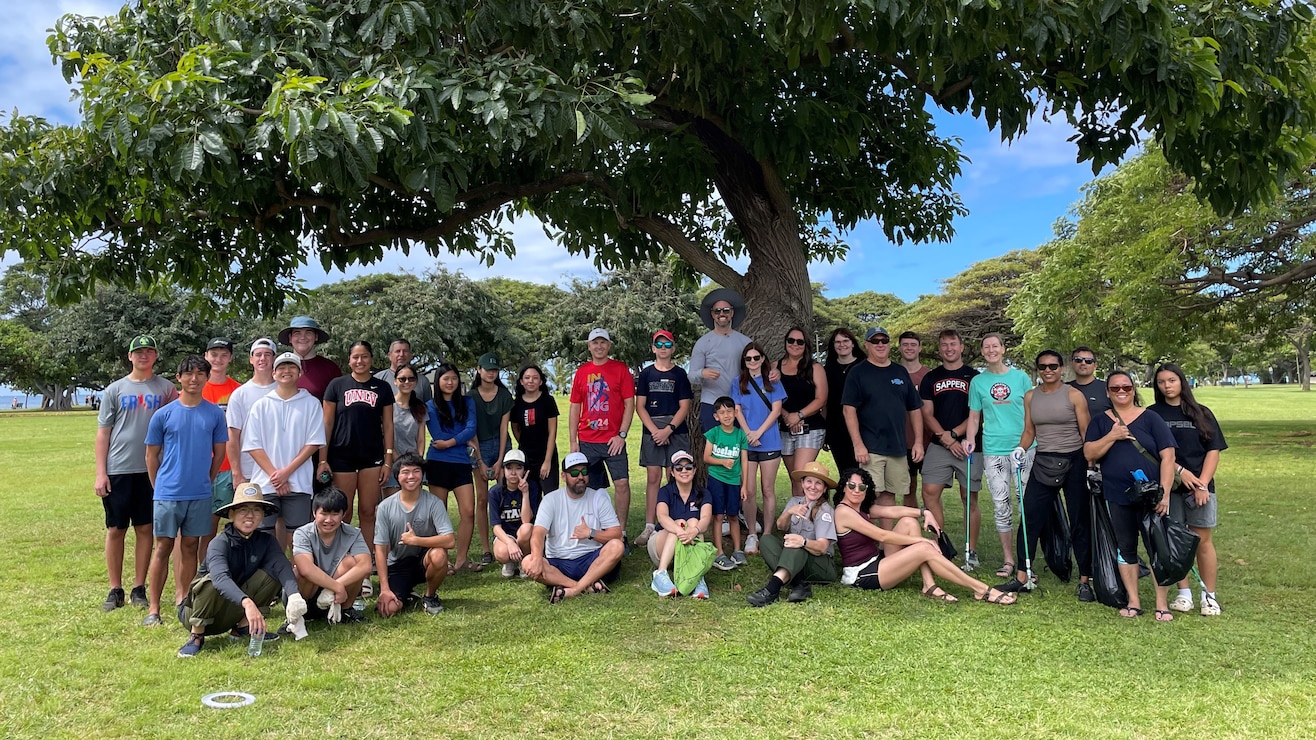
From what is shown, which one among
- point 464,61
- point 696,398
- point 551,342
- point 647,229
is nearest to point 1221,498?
point 696,398

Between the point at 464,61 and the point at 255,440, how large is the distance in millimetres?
3076

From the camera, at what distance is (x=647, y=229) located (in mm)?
8672

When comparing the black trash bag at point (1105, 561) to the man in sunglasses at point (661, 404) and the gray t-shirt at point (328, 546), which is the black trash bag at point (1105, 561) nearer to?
the man in sunglasses at point (661, 404)

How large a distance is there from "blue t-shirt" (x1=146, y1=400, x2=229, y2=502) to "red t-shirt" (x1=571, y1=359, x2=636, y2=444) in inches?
115

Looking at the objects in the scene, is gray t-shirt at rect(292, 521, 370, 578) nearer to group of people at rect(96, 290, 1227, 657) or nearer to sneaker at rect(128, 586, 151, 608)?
group of people at rect(96, 290, 1227, 657)

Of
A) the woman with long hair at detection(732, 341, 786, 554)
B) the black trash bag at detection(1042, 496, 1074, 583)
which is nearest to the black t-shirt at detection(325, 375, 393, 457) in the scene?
the woman with long hair at detection(732, 341, 786, 554)

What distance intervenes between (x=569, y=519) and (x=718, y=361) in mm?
2074

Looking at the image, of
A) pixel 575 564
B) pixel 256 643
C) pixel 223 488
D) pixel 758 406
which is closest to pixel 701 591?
pixel 575 564

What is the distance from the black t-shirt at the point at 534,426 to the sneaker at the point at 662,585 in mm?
1725

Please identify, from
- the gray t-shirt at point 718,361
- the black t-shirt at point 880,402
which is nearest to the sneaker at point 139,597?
the gray t-shirt at point 718,361

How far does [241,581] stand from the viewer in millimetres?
5227

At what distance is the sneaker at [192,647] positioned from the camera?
4.88 m

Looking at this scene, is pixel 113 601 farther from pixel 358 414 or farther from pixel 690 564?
pixel 690 564

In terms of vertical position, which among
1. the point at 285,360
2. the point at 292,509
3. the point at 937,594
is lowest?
the point at 937,594
